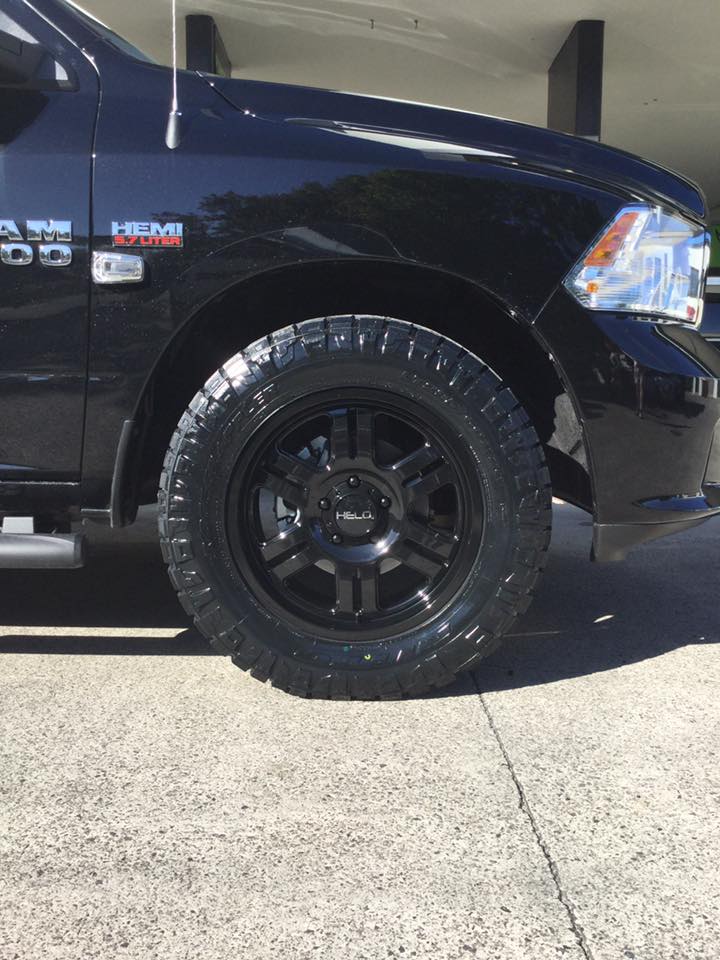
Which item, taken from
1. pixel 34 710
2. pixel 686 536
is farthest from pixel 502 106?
pixel 34 710

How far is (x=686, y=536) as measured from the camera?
445 cm

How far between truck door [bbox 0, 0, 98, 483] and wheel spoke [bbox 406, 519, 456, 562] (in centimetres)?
91

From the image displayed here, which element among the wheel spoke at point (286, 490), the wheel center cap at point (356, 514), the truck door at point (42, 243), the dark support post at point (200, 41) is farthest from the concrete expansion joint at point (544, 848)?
the dark support post at point (200, 41)

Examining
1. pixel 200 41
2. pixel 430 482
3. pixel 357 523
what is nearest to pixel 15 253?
pixel 357 523

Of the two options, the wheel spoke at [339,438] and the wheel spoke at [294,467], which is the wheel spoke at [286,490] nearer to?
the wheel spoke at [294,467]

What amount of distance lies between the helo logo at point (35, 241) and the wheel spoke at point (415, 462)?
3.30 ft

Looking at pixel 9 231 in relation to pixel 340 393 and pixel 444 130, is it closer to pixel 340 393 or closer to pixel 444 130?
pixel 340 393

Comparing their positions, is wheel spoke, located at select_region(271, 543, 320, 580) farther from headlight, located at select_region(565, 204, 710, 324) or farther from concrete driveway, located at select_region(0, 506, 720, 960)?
headlight, located at select_region(565, 204, 710, 324)

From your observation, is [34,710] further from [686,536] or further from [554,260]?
[686,536]

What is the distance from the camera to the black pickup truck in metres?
2.10

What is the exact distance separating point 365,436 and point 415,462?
152mm

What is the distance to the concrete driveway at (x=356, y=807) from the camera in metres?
1.36

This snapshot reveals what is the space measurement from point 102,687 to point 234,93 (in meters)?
1.63

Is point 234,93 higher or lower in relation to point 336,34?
lower
